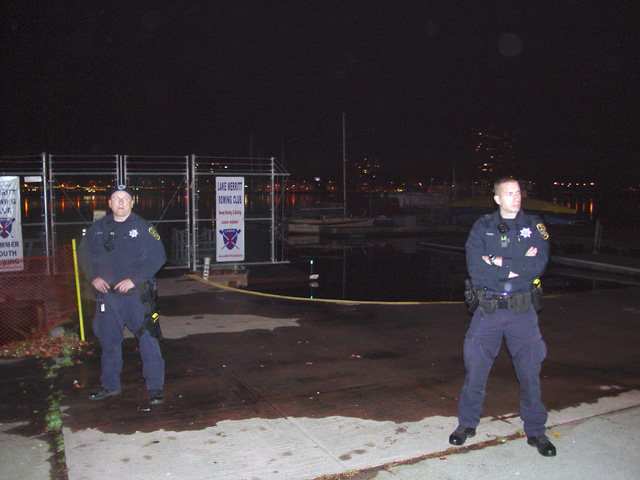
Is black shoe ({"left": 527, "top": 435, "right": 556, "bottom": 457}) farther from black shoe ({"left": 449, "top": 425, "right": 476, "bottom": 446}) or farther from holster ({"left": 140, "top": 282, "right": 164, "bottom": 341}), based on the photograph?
holster ({"left": 140, "top": 282, "right": 164, "bottom": 341})

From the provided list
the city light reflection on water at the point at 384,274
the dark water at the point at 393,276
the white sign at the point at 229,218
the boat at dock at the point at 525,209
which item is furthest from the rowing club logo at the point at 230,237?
the boat at dock at the point at 525,209

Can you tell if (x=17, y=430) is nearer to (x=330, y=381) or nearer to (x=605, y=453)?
(x=330, y=381)

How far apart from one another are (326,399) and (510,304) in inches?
81.5

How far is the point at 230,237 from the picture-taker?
44.6 feet

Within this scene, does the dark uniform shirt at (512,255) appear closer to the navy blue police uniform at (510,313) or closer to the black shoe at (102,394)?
the navy blue police uniform at (510,313)

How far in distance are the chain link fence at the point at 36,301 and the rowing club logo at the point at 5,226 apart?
2.60ft

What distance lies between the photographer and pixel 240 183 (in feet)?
44.8

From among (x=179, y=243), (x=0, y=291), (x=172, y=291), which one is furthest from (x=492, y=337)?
(x=179, y=243)

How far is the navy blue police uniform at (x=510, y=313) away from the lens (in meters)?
4.11

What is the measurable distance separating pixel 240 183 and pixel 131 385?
28.3 ft

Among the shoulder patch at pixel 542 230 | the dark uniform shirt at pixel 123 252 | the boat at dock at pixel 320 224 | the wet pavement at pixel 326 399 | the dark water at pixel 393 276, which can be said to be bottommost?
the dark water at pixel 393 276

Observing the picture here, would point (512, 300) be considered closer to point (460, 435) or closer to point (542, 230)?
point (542, 230)

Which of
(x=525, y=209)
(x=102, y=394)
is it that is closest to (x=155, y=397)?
(x=102, y=394)

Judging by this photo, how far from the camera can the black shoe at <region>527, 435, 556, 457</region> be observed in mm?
4000
